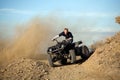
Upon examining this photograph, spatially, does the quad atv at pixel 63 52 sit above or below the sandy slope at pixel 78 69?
above

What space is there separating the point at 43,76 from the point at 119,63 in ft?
14.8

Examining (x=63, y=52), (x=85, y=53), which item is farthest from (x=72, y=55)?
(x=85, y=53)

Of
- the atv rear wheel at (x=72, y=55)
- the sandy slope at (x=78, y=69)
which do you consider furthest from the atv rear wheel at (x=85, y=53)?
the atv rear wheel at (x=72, y=55)

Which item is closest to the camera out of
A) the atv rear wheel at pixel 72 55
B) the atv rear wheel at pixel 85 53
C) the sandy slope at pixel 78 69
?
the sandy slope at pixel 78 69

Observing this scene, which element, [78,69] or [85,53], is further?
[85,53]

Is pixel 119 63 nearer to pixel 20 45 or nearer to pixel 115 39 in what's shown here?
pixel 115 39

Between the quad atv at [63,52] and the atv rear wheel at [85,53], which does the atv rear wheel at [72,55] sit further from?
the atv rear wheel at [85,53]

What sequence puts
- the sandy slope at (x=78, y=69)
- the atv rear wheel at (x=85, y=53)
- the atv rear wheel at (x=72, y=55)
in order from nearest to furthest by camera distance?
the sandy slope at (x=78, y=69)
the atv rear wheel at (x=72, y=55)
the atv rear wheel at (x=85, y=53)

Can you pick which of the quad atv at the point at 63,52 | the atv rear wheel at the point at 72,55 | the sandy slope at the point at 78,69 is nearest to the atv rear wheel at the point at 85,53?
the quad atv at the point at 63,52

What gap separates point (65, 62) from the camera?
21016 mm

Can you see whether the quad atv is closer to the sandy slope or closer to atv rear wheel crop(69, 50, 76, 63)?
atv rear wheel crop(69, 50, 76, 63)

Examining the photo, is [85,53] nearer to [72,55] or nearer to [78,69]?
[72,55]

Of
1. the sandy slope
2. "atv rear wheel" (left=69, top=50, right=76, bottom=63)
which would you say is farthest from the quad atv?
the sandy slope

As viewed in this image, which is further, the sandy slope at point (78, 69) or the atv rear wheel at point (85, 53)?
the atv rear wheel at point (85, 53)
